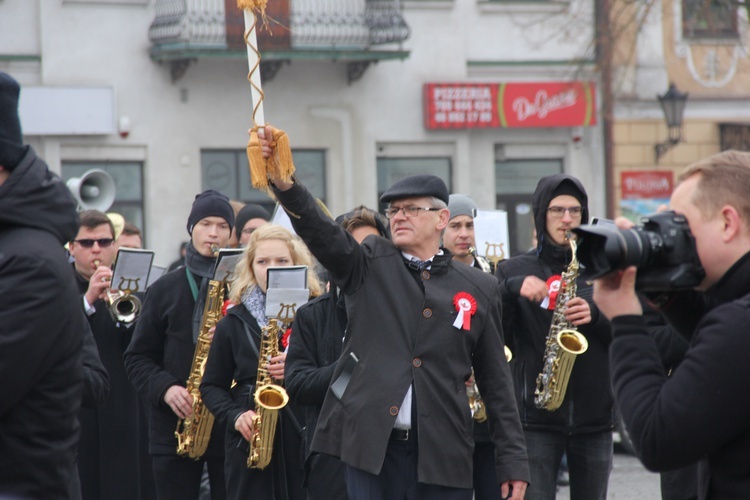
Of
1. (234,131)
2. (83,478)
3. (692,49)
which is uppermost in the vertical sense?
(692,49)

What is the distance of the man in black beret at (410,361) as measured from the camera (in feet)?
16.7

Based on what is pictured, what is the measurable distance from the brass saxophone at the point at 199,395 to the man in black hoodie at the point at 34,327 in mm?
3294

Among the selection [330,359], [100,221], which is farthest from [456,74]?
[330,359]

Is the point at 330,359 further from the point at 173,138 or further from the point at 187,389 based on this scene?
the point at 173,138

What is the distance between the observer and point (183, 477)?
715 cm

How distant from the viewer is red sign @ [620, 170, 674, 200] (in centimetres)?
2238

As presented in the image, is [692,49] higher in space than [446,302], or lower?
higher

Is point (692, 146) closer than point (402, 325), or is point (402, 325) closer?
point (402, 325)

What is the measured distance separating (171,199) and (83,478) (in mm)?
12609

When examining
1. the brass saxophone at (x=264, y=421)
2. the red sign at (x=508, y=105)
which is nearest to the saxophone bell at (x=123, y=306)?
the brass saxophone at (x=264, y=421)

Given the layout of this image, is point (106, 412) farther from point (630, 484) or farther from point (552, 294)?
point (630, 484)

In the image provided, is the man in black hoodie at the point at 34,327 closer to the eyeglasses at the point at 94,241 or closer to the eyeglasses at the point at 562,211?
the eyeglasses at the point at 562,211

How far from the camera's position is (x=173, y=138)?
2020 cm

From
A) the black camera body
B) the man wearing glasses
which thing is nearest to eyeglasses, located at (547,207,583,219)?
the man wearing glasses
